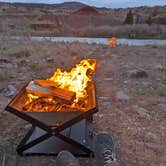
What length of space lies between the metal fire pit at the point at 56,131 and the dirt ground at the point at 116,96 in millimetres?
94

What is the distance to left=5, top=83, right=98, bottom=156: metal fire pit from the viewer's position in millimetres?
2562

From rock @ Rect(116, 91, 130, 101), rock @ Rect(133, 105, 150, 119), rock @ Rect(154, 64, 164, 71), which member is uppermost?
rock @ Rect(154, 64, 164, 71)

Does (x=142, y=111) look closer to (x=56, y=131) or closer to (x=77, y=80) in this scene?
(x=77, y=80)

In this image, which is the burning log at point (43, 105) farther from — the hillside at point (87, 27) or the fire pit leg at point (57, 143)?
the hillside at point (87, 27)

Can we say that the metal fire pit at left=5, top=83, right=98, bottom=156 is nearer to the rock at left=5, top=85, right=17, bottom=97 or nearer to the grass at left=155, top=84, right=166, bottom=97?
the rock at left=5, top=85, right=17, bottom=97

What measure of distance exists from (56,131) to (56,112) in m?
0.16

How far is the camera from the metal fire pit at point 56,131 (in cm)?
256

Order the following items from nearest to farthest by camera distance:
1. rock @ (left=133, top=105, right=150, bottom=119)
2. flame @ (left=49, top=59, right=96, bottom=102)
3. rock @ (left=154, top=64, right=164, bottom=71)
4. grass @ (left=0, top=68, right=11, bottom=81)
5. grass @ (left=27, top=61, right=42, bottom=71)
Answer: flame @ (left=49, top=59, right=96, bottom=102) < rock @ (left=133, top=105, right=150, bottom=119) < grass @ (left=0, top=68, right=11, bottom=81) < grass @ (left=27, top=61, right=42, bottom=71) < rock @ (left=154, top=64, right=164, bottom=71)

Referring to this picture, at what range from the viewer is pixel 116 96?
14.9 feet

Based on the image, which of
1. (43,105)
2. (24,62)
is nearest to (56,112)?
(43,105)

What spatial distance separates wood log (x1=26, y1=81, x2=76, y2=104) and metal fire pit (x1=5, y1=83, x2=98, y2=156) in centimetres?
11

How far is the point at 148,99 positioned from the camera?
→ 4457mm

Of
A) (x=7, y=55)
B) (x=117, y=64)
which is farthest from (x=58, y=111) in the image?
(x=7, y=55)

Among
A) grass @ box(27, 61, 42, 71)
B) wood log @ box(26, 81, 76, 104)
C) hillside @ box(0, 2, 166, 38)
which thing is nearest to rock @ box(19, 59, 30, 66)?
grass @ box(27, 61, 42, 71)
